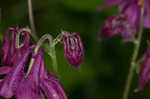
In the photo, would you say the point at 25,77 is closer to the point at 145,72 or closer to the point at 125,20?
the point at 145,72

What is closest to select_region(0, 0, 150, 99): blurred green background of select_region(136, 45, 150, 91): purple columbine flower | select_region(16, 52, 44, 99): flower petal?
select_region(136, 45, 150, 91): purple columbine flower

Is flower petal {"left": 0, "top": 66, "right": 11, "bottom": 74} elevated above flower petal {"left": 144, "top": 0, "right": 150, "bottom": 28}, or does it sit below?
below

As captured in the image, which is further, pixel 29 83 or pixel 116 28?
pixel 116 28

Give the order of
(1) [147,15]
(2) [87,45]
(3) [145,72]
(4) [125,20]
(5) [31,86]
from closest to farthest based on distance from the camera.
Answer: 1. (5) [31,86]
2. (3) [145,72]
3. (4) [125,20]
4. (1) [147,15]
5. (2) [87,45]

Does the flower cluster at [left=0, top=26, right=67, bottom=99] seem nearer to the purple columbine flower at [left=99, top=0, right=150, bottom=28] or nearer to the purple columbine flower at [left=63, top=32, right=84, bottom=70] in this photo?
the purple columbine flower at [left=63, top=32, right=84, bottom=70]

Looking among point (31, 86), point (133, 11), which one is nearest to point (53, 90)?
point (31, 86)

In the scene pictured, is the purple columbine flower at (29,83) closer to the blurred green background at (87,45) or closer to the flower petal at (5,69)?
the flower petal at (5,69)
